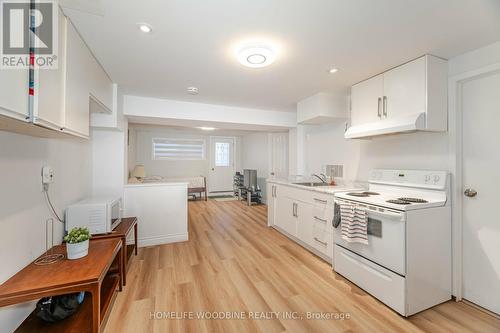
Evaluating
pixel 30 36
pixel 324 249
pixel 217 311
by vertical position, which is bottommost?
pixel 217 311

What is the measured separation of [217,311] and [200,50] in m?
2.25

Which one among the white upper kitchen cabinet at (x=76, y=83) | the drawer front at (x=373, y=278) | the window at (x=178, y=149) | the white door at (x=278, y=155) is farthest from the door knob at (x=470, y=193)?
the window at (x=178, y=149)

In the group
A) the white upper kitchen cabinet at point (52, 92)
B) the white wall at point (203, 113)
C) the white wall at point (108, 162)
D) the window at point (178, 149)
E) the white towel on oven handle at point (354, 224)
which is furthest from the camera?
the window at point (178, 149)

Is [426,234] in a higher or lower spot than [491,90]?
lower

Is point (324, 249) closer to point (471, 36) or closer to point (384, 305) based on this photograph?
point (384, 305)

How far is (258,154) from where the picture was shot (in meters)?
6.86

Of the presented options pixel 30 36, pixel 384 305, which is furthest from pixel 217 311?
pixel 30 36

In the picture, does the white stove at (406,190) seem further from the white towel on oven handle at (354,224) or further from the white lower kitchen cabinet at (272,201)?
the white lower kitchen cabinet at (272,201)

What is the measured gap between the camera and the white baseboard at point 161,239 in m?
3.21

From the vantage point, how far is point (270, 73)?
238 centimetres

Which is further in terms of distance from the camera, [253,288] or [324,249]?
[324,249]

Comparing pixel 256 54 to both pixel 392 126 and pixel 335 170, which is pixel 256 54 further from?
pixel 335 170

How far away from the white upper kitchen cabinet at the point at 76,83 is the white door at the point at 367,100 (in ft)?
9.07

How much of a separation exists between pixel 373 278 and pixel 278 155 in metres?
3.87
